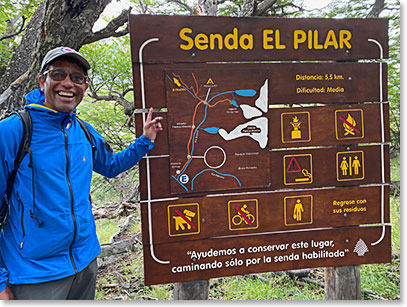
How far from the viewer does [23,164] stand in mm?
1613

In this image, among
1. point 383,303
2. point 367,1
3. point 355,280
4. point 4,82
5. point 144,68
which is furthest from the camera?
point 367,1

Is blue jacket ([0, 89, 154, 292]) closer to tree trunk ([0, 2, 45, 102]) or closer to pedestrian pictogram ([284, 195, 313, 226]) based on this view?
pedestrian pictogram ([284, 195, 313, 226])

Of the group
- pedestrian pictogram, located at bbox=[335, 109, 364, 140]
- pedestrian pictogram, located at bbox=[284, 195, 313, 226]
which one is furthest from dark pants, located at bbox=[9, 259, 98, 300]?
pedestrian pictogram, located at bbox=[335, 109, 364, 140]

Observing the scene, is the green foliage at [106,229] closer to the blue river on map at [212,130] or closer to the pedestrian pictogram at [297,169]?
the blue river on map at [212,130]

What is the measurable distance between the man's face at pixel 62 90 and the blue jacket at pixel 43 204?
49 millimetres

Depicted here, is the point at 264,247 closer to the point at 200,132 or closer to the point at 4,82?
the point at 200,132

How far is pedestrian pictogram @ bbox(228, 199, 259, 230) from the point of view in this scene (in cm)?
218

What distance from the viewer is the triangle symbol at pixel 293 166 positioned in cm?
224

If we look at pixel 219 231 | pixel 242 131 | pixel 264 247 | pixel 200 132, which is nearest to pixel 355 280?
pixel 264 247

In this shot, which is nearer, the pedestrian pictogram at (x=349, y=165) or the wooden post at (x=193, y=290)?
the wooden post at (x=193, y=290)

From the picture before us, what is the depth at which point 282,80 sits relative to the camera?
7.26 feet

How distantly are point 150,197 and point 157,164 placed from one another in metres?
0.25

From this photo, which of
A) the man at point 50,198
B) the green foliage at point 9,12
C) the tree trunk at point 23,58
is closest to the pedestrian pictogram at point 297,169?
the man at point 50,198

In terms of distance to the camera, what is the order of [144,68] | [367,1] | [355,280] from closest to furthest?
[144,68]
[355,280]
[367,1]
